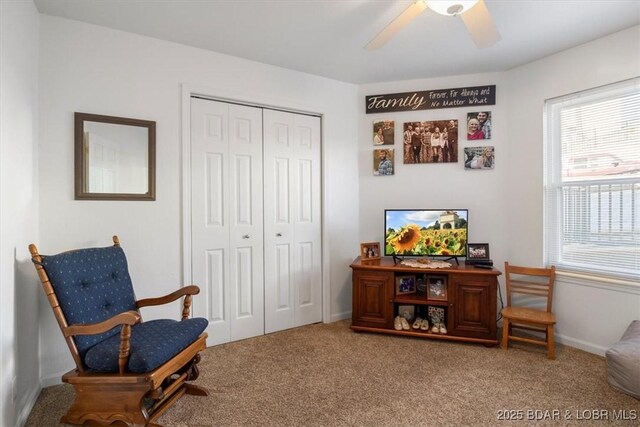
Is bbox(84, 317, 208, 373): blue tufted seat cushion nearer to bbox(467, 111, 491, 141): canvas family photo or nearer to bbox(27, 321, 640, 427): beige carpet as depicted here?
bbox(27, 321, 640, 427): beige carpet

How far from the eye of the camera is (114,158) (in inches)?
98.0

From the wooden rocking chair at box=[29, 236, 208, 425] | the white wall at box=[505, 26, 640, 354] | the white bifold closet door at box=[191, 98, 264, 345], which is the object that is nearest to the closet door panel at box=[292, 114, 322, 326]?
the white bifold closet door at box=[191, 98, 264, 345]

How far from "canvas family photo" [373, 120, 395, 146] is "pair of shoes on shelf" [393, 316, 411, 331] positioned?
181cm

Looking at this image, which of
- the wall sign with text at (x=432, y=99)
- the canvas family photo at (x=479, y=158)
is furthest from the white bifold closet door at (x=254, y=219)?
the canvas family photo at (x=479, y=158)

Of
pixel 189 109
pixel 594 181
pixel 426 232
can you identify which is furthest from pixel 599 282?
pixel 189 109

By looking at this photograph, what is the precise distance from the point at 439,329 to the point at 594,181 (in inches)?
70.7

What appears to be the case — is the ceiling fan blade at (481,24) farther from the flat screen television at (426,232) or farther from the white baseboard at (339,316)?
the white baseboard at (339,316)

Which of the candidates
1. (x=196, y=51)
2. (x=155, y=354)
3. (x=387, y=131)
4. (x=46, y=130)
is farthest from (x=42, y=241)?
(x=387, y=131)

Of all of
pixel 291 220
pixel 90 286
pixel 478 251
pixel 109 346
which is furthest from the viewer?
pixel 291 220

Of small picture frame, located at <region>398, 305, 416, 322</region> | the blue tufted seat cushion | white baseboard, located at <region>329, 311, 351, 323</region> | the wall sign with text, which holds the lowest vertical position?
white baseboard, located at <region>329, 311, 351, 323</region>

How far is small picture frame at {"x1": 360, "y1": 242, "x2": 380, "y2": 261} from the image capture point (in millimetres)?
3318

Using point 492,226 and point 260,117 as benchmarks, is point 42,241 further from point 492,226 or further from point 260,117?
point 492,226

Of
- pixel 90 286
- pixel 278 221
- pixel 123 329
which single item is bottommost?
pixel 123 329

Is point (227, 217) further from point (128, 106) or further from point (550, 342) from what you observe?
point (550, 342)
